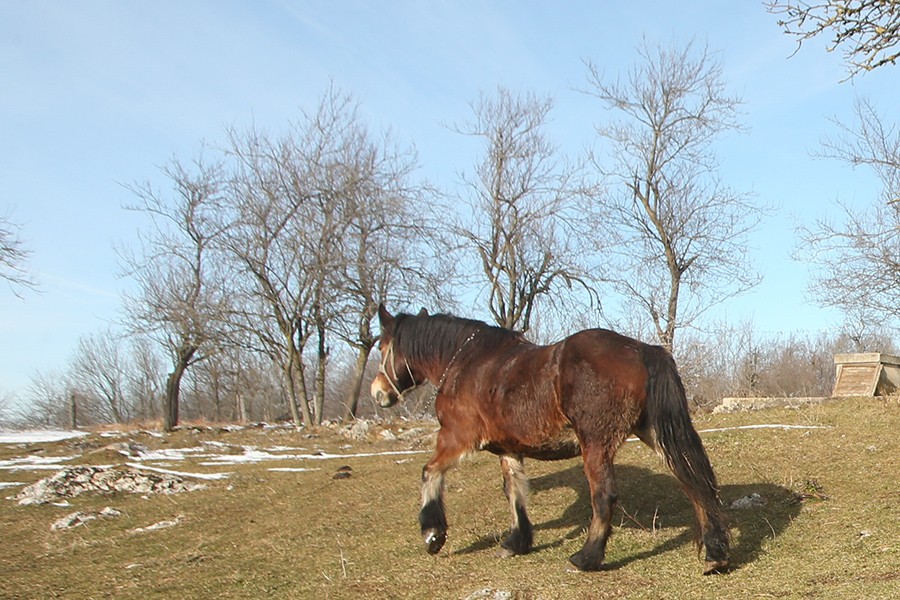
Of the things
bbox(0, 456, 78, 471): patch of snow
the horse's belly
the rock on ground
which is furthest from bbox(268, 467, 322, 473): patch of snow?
the horse's belly

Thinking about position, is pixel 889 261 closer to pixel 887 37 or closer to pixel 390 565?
pixel 887 37

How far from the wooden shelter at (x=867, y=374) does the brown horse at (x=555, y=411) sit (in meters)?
10.3

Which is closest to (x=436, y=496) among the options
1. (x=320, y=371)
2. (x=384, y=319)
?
(x=384, y=319)

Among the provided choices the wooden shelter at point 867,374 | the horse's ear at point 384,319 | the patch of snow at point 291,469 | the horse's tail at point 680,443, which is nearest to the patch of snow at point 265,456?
the patch of snow at point 291,469

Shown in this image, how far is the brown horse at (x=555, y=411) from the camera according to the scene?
5.47 metres

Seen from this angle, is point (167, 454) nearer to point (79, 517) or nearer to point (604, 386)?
point (79, 517)

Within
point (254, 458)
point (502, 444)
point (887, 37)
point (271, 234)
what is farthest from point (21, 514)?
point (271, 234)

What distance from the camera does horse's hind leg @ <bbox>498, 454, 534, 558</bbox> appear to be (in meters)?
6.48

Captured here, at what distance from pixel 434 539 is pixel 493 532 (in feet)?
3.84

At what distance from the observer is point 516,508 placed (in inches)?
258

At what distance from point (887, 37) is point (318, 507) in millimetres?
7494

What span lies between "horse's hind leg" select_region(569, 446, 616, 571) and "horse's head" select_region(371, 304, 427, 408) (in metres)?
2.29

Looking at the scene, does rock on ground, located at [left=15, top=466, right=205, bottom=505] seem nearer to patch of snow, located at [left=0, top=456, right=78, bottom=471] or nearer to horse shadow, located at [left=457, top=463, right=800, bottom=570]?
patch of snow, located at [left=0, top=456, right=78, bottom=471]

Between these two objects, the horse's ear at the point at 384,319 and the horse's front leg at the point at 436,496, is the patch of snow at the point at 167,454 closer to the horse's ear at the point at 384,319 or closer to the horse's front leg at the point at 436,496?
the horse's ear at the point at 384,319
